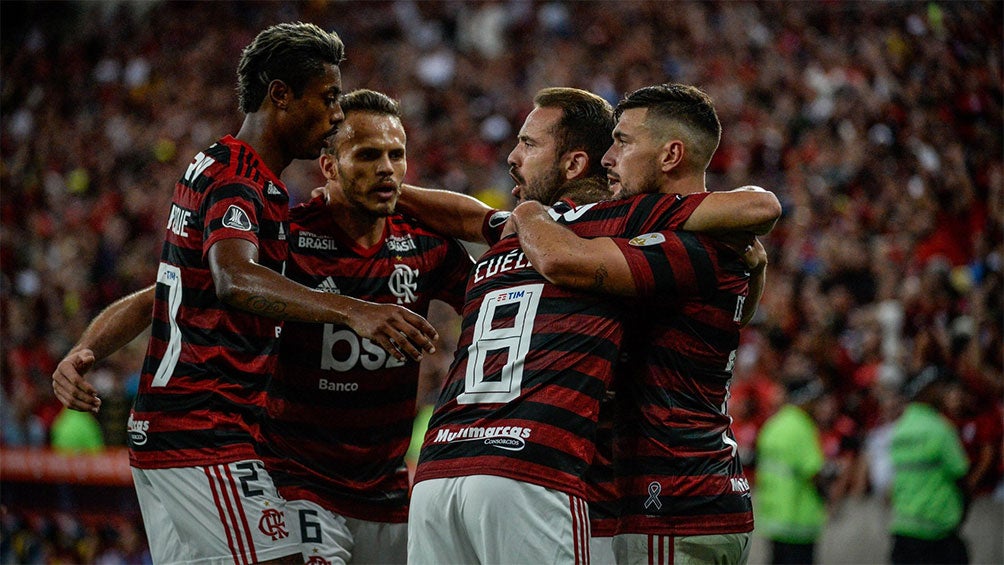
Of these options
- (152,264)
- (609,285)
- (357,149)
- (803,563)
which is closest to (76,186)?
(152,264)

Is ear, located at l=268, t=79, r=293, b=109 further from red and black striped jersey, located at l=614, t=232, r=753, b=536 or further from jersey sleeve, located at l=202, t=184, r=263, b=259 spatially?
red and black striped jersey, located at l=614, t=232, r=753, b=536

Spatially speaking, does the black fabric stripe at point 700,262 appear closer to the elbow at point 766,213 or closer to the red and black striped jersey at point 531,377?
the red and black striped jersey at point 531,377

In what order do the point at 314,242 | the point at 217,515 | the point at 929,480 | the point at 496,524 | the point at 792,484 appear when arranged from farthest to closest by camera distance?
the point at 792,484 → the point at 929,480 → the point at 314,242 → the point at 217,515 → the point at 496,524

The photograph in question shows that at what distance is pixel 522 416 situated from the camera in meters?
3.76

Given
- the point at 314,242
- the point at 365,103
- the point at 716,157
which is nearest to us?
the point at 314,242

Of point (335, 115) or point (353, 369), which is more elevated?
point (335, 115)

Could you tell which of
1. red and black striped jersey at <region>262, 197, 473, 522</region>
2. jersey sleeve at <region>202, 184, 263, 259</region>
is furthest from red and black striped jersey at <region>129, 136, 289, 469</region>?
red and black striped jersey at <region>262, 197, 473, 522</region>

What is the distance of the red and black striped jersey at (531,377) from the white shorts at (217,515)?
0.70 meters

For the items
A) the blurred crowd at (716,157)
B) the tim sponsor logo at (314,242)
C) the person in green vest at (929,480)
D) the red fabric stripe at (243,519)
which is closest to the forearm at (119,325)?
the tim sponsor logo at (314,242)

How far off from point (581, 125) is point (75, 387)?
223 centimetres

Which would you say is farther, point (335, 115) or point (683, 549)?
point (335, 115)

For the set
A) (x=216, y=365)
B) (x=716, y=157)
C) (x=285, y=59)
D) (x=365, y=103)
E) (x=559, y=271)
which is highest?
(x=716, y=157)

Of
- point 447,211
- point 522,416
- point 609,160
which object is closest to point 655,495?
point 522,416

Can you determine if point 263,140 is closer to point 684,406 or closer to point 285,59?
point 285,59
